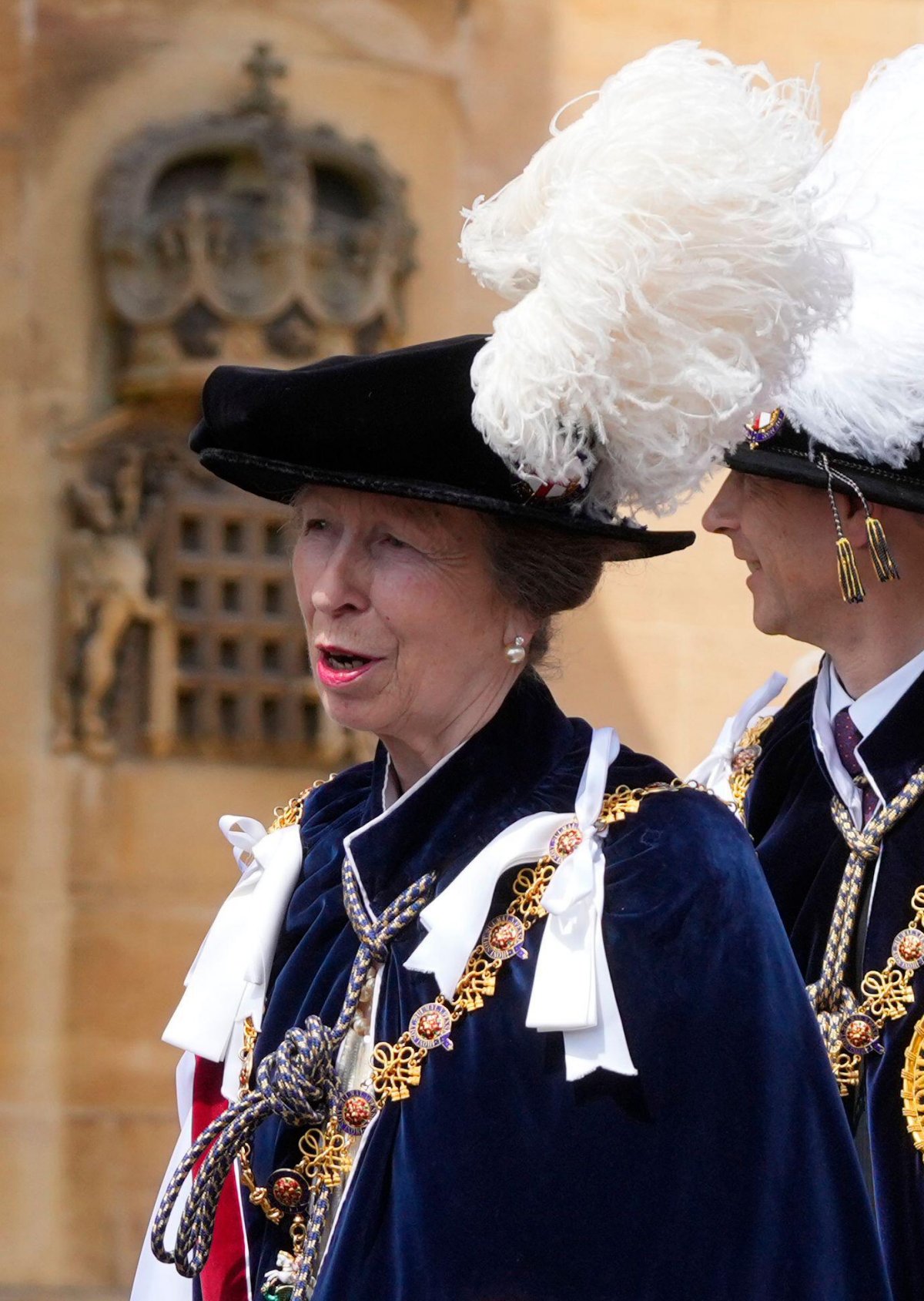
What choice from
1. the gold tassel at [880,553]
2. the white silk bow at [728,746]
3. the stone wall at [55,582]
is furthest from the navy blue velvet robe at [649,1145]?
the stone wall at [55,582]

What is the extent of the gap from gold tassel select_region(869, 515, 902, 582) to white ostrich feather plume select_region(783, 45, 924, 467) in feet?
0.34

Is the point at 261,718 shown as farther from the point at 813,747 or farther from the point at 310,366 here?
the point at 310,366

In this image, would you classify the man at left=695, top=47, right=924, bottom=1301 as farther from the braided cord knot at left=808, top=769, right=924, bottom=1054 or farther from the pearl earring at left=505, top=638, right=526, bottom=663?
the pearl earring at left=505, top=638, right=526, bottom=663

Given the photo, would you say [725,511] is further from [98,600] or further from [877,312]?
[98,600]

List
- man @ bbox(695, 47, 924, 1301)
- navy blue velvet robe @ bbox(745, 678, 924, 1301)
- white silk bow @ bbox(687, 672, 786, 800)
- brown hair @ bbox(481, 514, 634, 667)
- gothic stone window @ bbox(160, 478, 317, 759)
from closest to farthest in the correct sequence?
brown hair @ bbox(481, 514, 634, 667) → navy blue velvet robe @ bbox(745, 678, 924, 1301) → man @ bbox(695, 47, 924, 1301) → white silk bow @ bbox(687, 672, 786, 800) → gothic stone window @ bbox(160, 478, 317, 759)

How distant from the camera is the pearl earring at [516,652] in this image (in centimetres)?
249

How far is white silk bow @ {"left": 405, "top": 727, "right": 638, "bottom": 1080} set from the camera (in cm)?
220

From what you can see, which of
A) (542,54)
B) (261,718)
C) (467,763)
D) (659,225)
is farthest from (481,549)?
(542,54)

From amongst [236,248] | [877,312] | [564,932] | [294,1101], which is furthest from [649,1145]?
[236,248]

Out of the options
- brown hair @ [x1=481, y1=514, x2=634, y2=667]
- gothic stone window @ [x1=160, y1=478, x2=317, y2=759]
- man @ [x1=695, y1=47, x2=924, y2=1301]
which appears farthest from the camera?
gothic stone window @ [x1=160, y1=478, x2=317, y2=759]

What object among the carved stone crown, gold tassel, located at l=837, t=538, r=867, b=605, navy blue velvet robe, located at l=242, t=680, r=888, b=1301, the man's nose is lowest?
navy blue velvet robe, located at l=242, t=680, r=888, b=1301

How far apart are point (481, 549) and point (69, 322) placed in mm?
3147

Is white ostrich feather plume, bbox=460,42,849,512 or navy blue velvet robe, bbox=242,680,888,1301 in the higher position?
white ostrich feather plume, bbox=460,42,849,512


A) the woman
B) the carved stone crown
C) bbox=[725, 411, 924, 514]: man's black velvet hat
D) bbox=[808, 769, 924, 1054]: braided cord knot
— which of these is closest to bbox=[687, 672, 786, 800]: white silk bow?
bbox=[808, 769, 924, 1054]: braided cord knot
